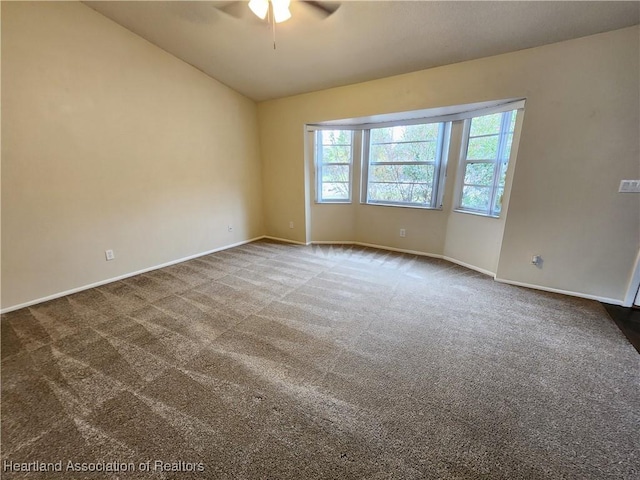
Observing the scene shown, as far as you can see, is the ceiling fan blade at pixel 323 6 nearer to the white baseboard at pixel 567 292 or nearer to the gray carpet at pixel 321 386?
the gray carpet at pixel 321 386

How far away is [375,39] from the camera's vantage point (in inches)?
102

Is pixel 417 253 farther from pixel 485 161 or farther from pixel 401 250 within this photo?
pixel 485 161

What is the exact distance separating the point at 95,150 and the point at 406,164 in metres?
3.95

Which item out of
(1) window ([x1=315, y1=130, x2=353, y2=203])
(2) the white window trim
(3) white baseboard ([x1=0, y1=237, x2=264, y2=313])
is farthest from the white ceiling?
(3) white baseboard ([x1=0, y1=237, x2=264, y2=313])

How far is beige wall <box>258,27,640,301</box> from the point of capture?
2199 mm

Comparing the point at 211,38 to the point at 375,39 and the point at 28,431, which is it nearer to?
the point at 375,39

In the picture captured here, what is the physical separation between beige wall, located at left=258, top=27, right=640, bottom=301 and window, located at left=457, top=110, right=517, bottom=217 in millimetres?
231

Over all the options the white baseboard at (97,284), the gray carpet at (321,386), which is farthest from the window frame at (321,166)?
the gray carpet at (321,386)

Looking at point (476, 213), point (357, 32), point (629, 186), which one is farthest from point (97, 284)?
point (629, 186)

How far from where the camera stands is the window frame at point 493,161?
2.81 m

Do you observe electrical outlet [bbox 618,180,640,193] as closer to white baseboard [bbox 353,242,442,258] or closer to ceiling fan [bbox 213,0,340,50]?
white baseboard [bbox 353,242,442,258]

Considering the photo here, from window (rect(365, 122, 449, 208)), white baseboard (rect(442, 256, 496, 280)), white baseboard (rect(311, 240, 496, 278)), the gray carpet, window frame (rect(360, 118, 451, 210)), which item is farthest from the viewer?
window (rect(365, 122, 449, 208))

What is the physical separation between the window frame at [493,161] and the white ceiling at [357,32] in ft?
2.31

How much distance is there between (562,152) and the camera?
7.97ft
